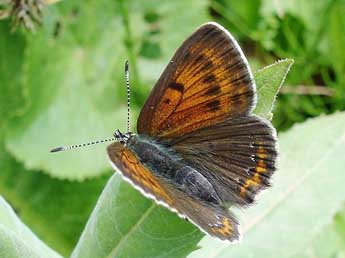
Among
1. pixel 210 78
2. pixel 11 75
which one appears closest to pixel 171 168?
pixel 210 78

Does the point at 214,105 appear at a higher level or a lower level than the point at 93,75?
higher

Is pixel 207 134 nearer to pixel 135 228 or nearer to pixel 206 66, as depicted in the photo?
pixel 206 66

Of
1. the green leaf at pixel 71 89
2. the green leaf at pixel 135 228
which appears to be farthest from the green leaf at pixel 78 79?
the green leaf at pixel 135 228

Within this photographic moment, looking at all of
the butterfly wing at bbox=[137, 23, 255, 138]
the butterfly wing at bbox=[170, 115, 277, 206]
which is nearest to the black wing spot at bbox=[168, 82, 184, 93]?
the butterfly wing at bbox=[137, 23, 255, 138]

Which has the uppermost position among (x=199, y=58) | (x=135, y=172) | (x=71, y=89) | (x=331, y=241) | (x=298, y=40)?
(x=199, y=58)

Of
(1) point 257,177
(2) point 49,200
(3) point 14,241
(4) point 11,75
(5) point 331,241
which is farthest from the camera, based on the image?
(4) point 11,75

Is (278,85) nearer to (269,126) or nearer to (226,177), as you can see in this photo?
(269,126)
